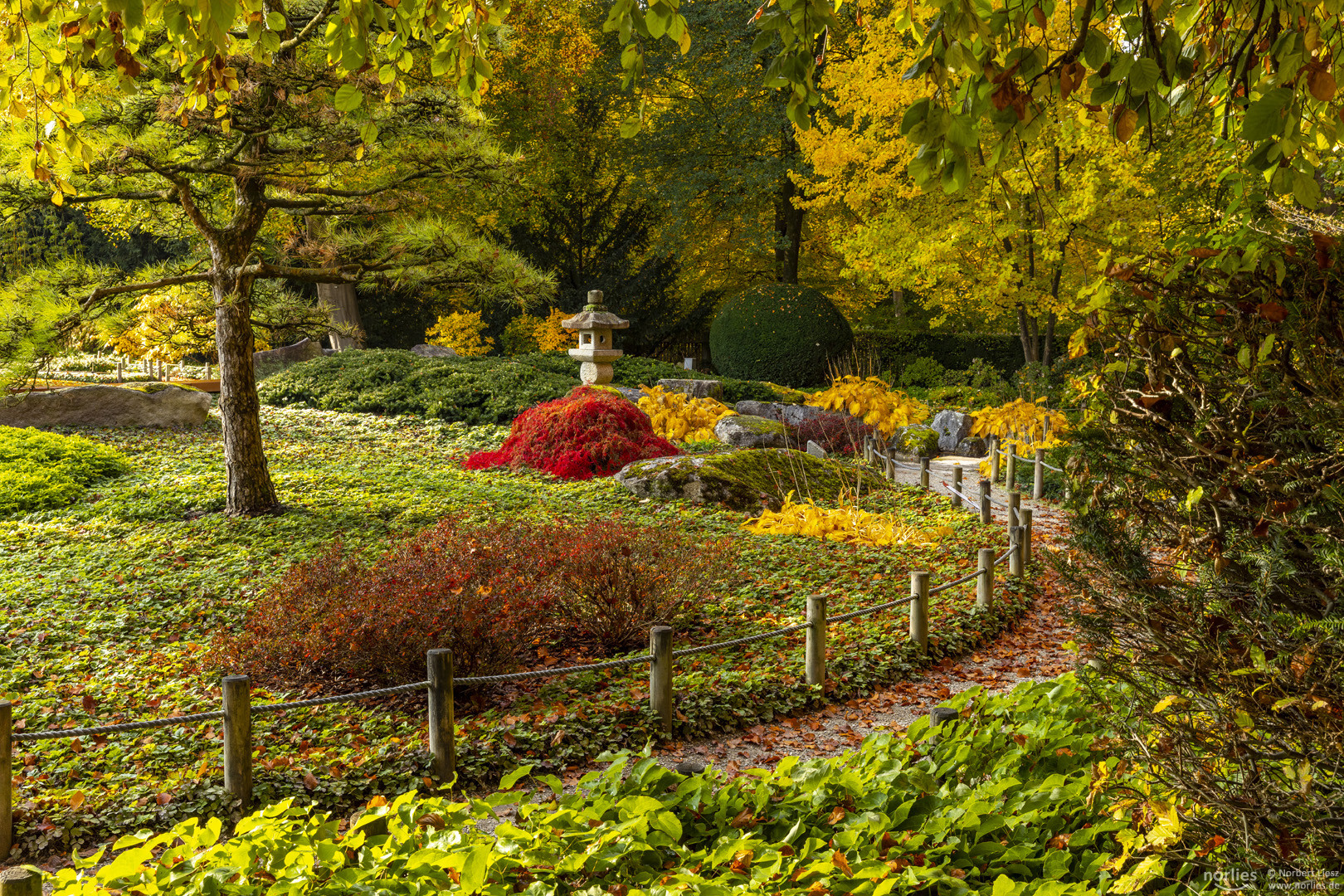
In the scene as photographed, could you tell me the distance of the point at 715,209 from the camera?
83.8ft

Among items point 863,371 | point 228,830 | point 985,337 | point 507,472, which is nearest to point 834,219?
point 863,371

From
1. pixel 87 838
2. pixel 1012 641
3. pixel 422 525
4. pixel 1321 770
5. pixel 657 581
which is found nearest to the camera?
pixel 1321 770

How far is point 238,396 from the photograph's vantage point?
918cm

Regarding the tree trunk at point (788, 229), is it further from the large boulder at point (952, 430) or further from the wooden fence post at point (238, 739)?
the wooden fence post at point (238, 739)

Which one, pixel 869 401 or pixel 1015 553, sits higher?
pixel 869 401

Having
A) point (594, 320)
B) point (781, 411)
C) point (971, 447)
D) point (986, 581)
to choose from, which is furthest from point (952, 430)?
point (986, 581)

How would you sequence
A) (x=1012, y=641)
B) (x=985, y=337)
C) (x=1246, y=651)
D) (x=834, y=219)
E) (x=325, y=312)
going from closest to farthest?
(x=1246, y=651) < (x=1012, y=641) < (x=325, y=312) < (x=834, y=219) < (x=985, y=337)

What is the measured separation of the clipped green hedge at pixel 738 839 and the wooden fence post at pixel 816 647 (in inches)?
84.3

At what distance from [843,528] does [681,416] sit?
5528 millimetres

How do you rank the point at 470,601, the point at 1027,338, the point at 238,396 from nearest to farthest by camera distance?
the point at 470,601 → the point at 238,396 → the point at 1027,338

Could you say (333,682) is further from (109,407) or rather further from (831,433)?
(109,407)

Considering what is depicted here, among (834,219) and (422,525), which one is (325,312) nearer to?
(422,525)

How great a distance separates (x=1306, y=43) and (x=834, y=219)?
18.3m

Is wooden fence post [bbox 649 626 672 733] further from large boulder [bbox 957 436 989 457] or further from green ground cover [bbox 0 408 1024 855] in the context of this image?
large boulder [bbox 957 436 989 457]
